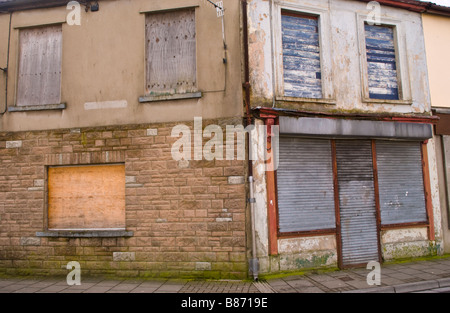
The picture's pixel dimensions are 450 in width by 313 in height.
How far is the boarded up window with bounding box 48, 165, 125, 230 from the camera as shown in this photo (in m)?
6.84

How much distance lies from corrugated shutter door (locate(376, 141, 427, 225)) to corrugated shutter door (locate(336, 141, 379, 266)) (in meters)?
0.36

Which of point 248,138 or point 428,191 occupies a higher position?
point 248,138

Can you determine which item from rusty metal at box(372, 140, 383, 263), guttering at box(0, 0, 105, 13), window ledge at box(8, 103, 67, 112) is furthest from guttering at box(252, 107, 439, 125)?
guttering at box(0, 0, 105, 13)

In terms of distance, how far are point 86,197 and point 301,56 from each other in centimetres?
614

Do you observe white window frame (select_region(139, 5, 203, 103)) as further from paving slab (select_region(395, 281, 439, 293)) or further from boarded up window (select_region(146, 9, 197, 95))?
paving slab (select_region(395, 281, 439, 293))

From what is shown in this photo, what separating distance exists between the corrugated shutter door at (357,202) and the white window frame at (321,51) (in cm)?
129

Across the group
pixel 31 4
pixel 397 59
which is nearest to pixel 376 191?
pixel 397 59

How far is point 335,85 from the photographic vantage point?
24.0 ft

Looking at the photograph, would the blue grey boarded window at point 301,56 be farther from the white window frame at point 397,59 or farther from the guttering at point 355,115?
the white window frame at point 397,59

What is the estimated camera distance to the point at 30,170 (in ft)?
23.2

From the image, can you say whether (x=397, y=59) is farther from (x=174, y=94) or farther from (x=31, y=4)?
(x=31, y=4)
